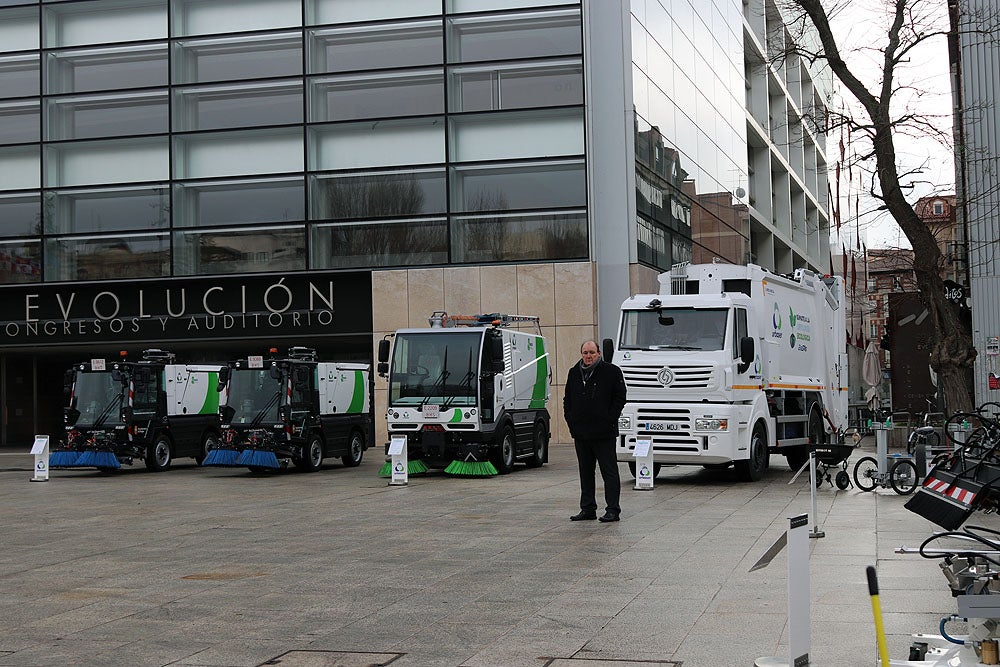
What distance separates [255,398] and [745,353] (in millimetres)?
10762

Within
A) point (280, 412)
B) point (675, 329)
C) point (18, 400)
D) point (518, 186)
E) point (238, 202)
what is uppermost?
point (518, 186)

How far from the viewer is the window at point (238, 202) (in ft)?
120

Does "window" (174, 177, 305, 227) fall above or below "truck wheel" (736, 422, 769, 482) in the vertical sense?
above

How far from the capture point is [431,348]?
2205cm

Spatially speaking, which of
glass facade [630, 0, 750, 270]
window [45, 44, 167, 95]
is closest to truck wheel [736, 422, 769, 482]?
glass facade [630, 0, 750, 270]

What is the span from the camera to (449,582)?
9.39 meters

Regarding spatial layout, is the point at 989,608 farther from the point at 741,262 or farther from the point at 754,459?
the point at 741,262

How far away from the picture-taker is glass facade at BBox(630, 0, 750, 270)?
121 ft

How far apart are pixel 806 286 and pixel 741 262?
24.8 m

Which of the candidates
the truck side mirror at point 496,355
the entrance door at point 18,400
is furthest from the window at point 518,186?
the entrance door at point 18,400

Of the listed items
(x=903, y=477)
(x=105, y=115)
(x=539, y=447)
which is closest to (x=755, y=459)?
(x=903, y=477)

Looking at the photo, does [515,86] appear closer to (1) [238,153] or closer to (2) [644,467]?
(1) [238,153]

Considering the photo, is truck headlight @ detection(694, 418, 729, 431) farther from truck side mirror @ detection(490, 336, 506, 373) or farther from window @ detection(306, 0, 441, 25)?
window @ detection(306, 0, 441, 25)

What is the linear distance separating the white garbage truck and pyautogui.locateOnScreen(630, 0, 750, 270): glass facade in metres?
15.2
